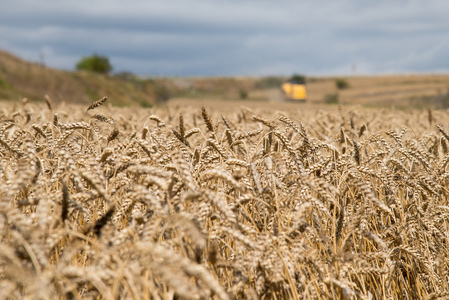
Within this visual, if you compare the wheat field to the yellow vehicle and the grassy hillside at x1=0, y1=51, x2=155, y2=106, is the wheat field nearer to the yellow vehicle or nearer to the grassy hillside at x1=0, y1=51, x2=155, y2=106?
the yellow vehicle

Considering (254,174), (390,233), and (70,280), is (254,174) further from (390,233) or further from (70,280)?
(70,280)

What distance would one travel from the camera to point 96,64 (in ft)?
249

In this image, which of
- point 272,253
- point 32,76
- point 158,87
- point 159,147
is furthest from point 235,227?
point 158,87

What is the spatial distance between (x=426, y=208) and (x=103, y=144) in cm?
360

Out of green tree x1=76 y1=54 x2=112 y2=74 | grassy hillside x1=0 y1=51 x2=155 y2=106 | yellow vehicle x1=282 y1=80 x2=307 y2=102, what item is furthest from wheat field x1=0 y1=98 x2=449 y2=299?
green tree x1=76 y1=54 x2=112 y2=74

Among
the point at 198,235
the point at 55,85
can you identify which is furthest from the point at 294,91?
the point at 198,235

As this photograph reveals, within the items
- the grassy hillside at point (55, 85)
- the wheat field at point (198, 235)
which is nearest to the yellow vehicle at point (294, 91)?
the grassy hillside at point (55, 85)

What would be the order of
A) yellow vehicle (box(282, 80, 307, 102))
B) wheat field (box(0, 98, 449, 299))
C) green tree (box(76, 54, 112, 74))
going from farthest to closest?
green tree (box(76, 54, 112, 74)), yellow vehicle (box(282, 80, 307, 102)), wheat field (box(0, 98, 449, 299))

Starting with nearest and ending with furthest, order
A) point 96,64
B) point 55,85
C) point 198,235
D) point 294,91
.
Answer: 1. point 198,235
2. point 294,91
3. point 55,85
4. point 96,64

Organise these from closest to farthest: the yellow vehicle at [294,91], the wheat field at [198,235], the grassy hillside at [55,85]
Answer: the wheat field at [198,235], the yellow vehicle at [294,91], the grassy hillside at [55,85]

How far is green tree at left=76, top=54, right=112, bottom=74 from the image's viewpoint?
249ft

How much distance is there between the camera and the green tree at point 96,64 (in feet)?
249

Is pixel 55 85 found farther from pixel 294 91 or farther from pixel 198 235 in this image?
pixel 198 235

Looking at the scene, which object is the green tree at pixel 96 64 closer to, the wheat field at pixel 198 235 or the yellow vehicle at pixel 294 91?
the yellow vehicle at pixel 294 91
